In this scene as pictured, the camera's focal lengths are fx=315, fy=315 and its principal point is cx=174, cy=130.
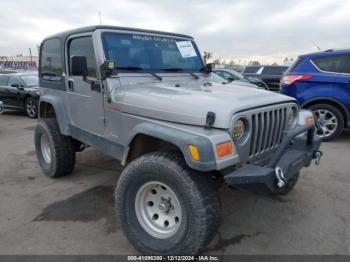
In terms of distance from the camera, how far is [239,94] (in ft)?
10.1

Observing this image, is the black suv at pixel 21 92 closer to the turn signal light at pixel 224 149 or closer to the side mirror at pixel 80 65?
the side mirror at pixel 80 65

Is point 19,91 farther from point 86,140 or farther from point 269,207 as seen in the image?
point 269,207

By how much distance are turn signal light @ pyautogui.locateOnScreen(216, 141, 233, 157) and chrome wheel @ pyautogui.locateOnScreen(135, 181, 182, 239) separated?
592 millimetres

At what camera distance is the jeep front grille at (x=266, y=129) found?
2744 millimetres

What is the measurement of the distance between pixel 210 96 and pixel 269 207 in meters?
1.70

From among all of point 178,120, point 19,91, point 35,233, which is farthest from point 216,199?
point 19,91

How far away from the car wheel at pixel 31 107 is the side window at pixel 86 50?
741cm

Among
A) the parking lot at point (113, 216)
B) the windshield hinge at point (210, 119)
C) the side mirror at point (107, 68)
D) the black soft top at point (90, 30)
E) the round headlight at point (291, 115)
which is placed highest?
the black soft top at point (90, 30)

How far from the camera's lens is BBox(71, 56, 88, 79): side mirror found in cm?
345

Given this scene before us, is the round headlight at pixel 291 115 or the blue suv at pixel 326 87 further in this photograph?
the blue suv at pixel 326 87

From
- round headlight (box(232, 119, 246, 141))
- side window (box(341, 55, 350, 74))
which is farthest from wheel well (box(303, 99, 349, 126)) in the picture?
round headlight (box(232, 119, 246, 141))

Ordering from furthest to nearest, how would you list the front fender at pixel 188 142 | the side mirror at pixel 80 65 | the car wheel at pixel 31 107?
the car wheel at pixel 31 107, the side mirror at pixel 80 65, the front fender at pixel 188 142

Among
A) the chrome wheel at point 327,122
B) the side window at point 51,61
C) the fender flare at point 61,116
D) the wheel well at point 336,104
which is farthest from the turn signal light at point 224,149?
the wheel well at point 336,104

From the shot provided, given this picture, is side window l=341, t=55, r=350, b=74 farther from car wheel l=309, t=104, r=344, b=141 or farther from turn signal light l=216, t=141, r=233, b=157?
turn signal light l=216, t=141, r=233, b=157
